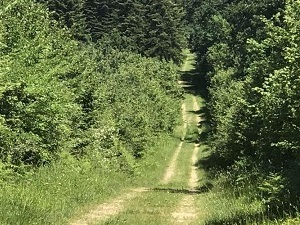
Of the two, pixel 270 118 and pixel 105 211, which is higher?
pixel 270 118

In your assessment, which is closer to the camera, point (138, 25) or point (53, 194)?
point (53, 194)

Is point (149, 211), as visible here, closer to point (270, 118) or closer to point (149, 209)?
point (149, 209)

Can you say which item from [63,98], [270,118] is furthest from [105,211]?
[63,98]

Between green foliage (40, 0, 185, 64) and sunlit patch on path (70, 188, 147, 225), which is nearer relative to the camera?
sunlit patch on path (70, 188, 147, 225)

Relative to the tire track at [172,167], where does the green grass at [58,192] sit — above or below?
above

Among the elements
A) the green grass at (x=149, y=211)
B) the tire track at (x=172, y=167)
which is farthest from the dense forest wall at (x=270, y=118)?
the tire track at (x=172, y=167)

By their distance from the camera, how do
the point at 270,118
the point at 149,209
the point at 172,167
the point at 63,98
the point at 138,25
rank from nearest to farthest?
the point at 149,209 < the point at 270,118 < the point at 63,98 < the point at 172,167 < the point at 138,25

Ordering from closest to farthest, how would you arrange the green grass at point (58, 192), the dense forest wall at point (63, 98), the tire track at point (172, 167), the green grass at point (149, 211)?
the green grass at point (58, 192), the green grass at point (149, 211), the dense forest wall at point (63, 98), the tire track at point (172, 167)

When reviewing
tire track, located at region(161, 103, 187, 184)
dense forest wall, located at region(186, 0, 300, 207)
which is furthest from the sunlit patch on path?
tire track, located at region(161, 103, 187, 184)

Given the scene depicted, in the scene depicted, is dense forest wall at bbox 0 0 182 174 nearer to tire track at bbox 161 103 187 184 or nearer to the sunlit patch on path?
tire track at bbox 161 103 187 184

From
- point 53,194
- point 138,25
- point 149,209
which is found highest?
point 138,25

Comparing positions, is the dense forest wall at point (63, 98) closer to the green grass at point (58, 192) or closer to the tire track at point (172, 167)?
the green grass at point (58, 192)

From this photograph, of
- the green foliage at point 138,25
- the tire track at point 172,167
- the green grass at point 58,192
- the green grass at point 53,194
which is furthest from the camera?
the green foliage at point 138,25

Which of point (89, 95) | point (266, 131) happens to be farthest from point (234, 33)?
point (266, 131)
